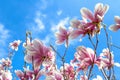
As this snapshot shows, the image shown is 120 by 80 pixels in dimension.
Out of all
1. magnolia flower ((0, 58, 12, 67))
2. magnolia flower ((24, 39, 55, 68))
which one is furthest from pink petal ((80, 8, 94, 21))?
magnolia flower ((0, 58, 12, 67))

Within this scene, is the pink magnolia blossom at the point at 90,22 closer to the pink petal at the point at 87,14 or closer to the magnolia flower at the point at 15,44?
the pink petal at the point at 87,14

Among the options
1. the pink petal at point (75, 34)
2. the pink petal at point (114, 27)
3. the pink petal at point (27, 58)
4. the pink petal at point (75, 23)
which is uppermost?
the pink petal at point (114, 27)

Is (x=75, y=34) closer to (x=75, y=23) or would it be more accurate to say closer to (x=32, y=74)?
(x=75, y=23)

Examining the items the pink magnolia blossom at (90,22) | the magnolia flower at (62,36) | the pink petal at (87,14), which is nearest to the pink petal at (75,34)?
the pink magnolia blossom at (90,22)

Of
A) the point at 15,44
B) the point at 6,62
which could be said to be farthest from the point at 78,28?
the point at 15,44

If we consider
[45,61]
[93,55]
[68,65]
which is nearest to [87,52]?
[93,55]

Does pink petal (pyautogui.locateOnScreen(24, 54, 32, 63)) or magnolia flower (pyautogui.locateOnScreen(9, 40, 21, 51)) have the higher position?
magnolia flower (pyautogui.locateOnScreen(9, 40, 21, 51))

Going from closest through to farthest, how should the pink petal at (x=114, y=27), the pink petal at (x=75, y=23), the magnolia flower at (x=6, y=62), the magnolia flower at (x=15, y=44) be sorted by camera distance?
1. the pink petal at (x=75, y=23)
2. the pink petal at (x=114, y=27)
3. the magnolia flower at (x=6, y=62)
4. the magnolia flower at (x=15, y=44)

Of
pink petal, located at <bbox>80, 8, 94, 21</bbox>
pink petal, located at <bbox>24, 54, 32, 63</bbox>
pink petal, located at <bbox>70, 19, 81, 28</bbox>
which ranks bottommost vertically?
pink petal, located at <bbox>24, 54, 32, 63</bbox>

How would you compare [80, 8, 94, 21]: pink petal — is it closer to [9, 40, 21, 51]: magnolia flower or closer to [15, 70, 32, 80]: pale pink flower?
[15, 70, 32, 80]: pale pink flower
